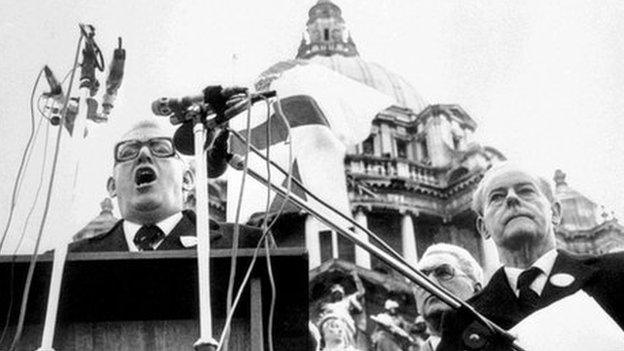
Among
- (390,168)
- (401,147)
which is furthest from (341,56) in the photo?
(390,168)

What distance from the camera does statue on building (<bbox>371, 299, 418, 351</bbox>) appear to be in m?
21.9

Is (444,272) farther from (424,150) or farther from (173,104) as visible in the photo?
(424,150)

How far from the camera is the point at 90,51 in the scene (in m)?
4.44

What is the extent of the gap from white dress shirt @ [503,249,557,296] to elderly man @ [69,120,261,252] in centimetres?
148

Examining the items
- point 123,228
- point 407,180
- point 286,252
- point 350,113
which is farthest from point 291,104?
point 407,180

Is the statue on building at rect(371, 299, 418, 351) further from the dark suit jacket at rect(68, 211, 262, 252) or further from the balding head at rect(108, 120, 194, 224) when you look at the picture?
the dark suit jacket at rect(68, 211, 262, 252)

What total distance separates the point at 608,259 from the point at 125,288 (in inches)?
86.7

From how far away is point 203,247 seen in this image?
12.0 ft

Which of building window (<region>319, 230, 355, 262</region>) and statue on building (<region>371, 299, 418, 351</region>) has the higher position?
building window (<region>319, 230, 355, 262</region>)

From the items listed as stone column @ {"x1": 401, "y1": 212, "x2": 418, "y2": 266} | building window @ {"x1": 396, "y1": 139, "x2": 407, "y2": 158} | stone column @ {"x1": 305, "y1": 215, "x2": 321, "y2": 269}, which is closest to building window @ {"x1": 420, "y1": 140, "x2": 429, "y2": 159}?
building window @ {"x1": 396, "y1": 139, "x2": 407, "y2": 158}

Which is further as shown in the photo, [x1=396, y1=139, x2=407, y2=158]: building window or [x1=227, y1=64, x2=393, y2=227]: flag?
[x1=396, y1=139, x2=407, y2=158]: building window

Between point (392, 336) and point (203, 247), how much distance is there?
20072 mm

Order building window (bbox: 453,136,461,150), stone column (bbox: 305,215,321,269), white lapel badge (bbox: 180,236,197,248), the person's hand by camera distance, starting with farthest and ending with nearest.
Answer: building window (bbox: 453,136,461,150) < stone column (bbox: 305,215,321,269) < white lapel badge (bbox: 180,236,197,248) < the person's hand

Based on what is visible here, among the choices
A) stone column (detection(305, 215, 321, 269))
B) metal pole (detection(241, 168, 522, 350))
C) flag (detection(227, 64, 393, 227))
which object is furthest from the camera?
stone column (detection(305, 215, 321, 269))
